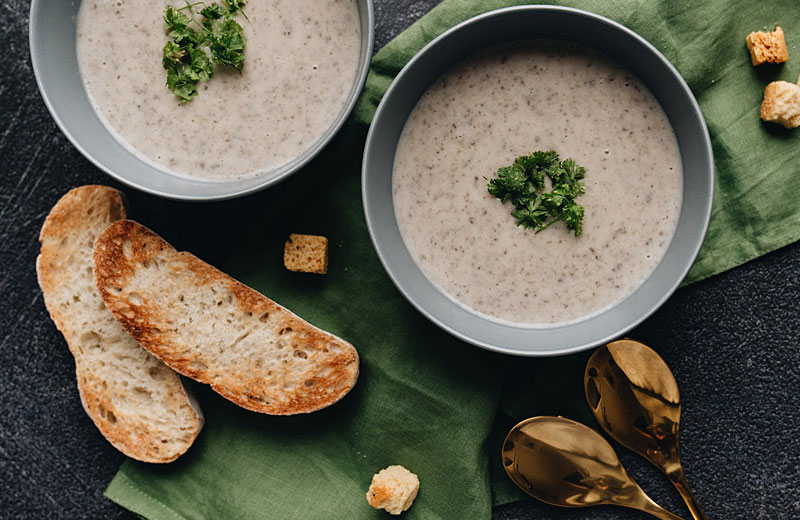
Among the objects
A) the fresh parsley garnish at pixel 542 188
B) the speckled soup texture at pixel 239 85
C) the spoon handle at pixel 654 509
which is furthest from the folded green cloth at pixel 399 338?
the fresh parsley garnish at pixel 542 188

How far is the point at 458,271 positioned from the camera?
227cm

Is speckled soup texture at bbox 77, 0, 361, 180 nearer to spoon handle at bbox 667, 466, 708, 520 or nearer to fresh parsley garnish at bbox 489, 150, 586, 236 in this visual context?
fresh parsley garnish at bbox 489, 150, 586, 236

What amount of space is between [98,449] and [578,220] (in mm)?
1858

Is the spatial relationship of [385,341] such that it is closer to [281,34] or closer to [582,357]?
[582,357]

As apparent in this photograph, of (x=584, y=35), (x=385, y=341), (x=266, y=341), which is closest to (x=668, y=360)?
(x=385, y=341)

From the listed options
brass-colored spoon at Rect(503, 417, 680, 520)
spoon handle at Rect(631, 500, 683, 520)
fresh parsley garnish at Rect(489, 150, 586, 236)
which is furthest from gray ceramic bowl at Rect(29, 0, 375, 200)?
spoon handle at Rect(631, 500, 683, 520)

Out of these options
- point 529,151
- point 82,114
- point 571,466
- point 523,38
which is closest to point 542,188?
point 529,151

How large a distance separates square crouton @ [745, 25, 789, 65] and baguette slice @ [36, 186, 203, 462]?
2164 millimetres

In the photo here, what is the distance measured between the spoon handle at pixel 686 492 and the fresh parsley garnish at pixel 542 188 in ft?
3.11

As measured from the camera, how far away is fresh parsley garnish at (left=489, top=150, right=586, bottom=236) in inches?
84.6

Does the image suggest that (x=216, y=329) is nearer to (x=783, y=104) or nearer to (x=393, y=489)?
(x=393, y=489)

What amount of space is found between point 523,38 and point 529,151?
14.2 inches

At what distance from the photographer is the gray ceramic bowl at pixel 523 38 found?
212 cm

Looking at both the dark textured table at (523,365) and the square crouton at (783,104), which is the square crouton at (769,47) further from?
the dark textured table at (523,365)
